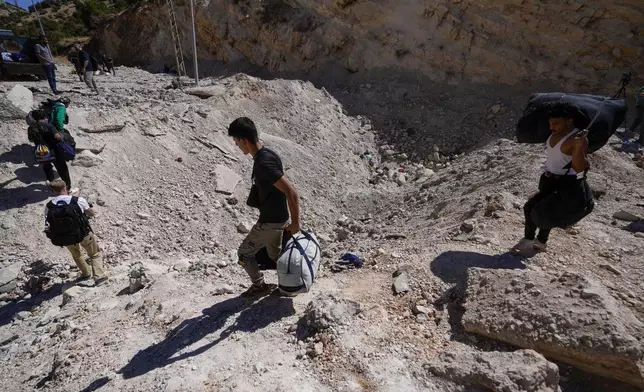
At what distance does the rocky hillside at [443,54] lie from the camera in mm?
9117

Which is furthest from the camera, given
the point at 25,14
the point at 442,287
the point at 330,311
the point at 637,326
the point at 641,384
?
the point at 25,14

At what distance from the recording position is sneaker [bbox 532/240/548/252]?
3.82 metres

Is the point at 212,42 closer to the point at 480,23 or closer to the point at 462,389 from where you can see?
the point at 480,23

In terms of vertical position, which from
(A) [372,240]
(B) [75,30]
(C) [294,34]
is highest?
(B) [75,30]

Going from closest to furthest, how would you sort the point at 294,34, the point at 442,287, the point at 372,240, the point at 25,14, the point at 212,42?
the point at 442,287, the point at 372,240, the point at 294,34, the point at 212,42, the point at 25,14

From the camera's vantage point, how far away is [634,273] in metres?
3.56

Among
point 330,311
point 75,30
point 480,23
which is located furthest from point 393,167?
point 75,30

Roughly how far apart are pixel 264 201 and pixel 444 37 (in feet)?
31.6

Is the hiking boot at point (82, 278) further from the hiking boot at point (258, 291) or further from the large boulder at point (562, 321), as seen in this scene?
the large boulder at point (562, 321)

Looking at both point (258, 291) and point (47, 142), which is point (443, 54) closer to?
point (258, 291)

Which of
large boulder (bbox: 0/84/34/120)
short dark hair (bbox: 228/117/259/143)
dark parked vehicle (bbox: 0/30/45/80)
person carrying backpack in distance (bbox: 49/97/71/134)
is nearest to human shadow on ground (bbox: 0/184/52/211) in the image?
person carrying backpack in distance (bbox: 49/97/71/134)

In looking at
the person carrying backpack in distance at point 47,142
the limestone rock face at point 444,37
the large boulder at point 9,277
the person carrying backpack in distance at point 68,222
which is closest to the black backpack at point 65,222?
the person carrying backpack in distance at point 68,222

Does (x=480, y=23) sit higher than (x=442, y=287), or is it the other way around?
(x=480, y=23)

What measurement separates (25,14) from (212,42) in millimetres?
33014
